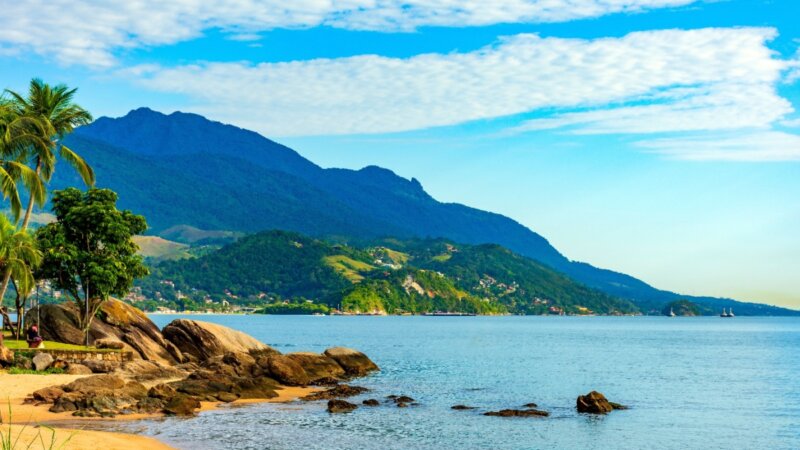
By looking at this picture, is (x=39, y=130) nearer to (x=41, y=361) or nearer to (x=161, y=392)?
(x=41, y=361)

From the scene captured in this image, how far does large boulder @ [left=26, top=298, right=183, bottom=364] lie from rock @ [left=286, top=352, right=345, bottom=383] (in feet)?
38.3

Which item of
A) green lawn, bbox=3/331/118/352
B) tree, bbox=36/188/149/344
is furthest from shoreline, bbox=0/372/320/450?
tree, bbox=36/188/149/344

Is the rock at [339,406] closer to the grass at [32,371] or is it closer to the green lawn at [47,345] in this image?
the grass at [32,371]

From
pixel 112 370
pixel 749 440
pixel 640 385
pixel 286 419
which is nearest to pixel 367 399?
pixel 286 419

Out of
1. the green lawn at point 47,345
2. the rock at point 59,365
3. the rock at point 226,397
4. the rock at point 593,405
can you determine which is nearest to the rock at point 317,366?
the rock at point 226,397

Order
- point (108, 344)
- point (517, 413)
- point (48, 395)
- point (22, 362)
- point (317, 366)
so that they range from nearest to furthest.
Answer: point (48, 395) < point (517, 413) < point (22, 362) < point (108, 344) < point (317, 366)

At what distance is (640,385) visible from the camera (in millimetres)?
80938

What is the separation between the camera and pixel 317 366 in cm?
7925

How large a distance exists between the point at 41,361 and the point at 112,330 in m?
16.0

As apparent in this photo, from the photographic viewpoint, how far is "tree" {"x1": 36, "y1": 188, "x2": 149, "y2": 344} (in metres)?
70.0

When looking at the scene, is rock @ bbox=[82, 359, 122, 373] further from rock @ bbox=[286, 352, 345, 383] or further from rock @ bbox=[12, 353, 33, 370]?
rock @ bbox=[286, 352, 345, 383]

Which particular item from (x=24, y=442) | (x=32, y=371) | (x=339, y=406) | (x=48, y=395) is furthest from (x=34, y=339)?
(x=24, y=442)

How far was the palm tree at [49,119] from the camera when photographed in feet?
215

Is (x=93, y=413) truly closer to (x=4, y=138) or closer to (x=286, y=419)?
(x=286, y=419)
